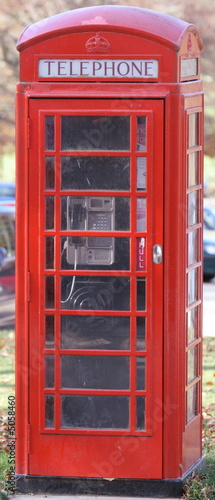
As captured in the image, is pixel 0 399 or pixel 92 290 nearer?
pixel 92 290

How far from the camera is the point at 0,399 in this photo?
834 cm

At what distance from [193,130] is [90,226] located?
2.73ft

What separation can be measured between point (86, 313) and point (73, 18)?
1.61m

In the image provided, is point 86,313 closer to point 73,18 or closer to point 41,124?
point 41,124

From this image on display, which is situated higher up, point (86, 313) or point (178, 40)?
point (178, 40)

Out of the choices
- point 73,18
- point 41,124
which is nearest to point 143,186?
point 41,124

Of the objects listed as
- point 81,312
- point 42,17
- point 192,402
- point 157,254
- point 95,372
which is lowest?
point 192,402

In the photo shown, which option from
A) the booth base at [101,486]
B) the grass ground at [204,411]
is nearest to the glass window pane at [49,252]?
the booth base at [101,486]

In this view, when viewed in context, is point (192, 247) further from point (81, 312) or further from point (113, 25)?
point (113, 25)

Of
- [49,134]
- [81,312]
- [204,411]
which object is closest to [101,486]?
[81,312]

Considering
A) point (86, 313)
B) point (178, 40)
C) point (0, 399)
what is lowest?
point (0, 399)

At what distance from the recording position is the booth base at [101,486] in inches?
214

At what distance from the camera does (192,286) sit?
18.6 ft

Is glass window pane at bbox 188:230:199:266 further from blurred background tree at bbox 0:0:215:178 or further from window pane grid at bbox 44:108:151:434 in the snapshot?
blurred background tree at bbox 0:0:215:178
